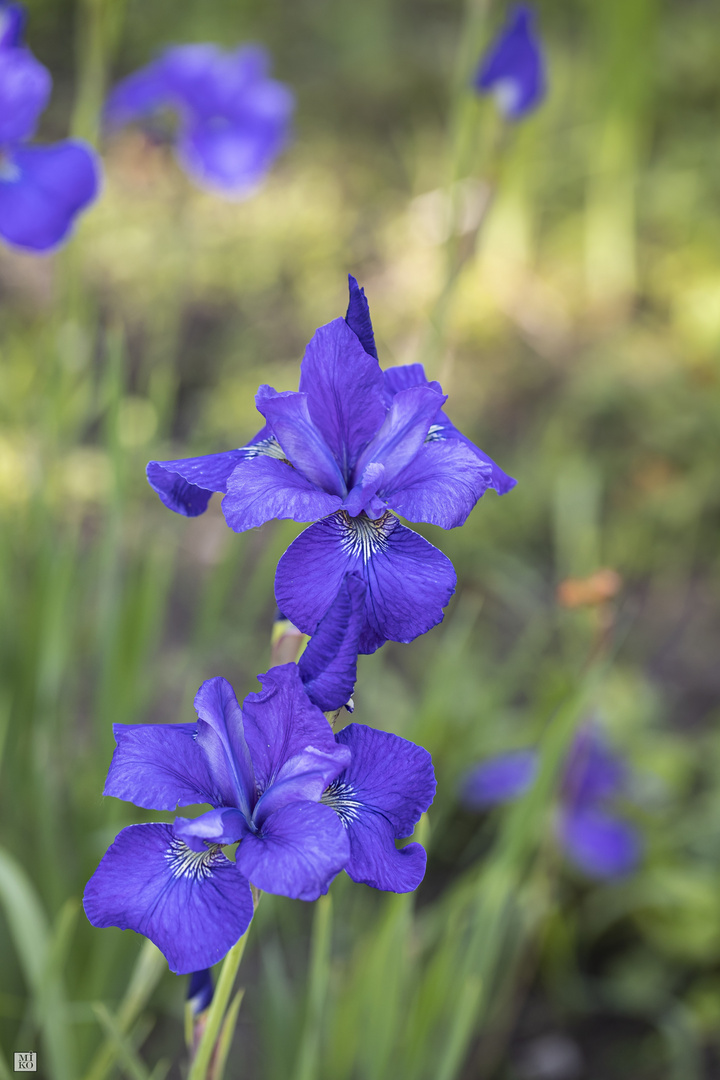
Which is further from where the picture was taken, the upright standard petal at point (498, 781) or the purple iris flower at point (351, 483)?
the upright standard petal at point (498, 781)

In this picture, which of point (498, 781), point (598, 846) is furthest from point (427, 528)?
point (598, 846)

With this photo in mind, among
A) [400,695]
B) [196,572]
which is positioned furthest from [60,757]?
[196,572]

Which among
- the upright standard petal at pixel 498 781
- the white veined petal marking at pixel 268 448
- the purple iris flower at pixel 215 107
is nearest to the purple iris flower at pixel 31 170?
the purple iris flower at pixel 215 107

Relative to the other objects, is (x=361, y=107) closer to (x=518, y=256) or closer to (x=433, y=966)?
(x=518, y=256)

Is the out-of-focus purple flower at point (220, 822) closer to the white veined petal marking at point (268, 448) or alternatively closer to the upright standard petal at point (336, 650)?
the upright standard petal at point (336, 650)

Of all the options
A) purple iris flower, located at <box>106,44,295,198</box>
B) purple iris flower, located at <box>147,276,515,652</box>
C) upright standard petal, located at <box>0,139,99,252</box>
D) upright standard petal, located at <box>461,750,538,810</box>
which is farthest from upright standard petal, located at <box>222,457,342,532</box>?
purple iris flower, located at <box>106,44,295,198</box>

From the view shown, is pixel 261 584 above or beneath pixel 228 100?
beneath
